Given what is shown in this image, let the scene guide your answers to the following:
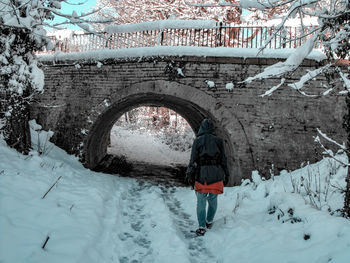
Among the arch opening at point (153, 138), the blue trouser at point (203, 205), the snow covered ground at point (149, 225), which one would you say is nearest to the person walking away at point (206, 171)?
the blue trouser at point (203, 205)

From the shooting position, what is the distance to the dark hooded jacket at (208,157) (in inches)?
148

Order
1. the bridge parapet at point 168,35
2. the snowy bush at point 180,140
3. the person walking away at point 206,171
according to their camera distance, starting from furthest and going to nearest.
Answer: the snowy bush at point 180,140 < the bridge parapet at point 168,35 < the person walking away at point 206,171

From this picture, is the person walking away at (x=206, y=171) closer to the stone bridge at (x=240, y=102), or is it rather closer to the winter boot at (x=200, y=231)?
the winter boot at (x=200, y=231)

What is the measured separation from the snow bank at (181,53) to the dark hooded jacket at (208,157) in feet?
10.1

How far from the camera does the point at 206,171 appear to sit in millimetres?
3777

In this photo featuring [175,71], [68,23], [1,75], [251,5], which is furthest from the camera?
[175,71]

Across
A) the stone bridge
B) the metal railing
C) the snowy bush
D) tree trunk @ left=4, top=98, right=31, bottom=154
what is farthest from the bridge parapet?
the snowy bush

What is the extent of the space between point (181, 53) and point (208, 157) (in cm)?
413

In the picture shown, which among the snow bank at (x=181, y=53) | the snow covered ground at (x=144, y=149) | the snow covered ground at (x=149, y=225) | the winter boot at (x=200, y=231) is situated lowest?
the snow covered ground at (x=144, y=149)

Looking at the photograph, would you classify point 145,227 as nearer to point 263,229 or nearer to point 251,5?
point 263,229

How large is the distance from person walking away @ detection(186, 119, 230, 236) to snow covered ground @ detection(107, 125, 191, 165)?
827 cm

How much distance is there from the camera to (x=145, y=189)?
6.70m

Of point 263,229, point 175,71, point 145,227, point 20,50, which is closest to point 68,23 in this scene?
point 20,50

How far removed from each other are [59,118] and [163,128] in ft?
43.0
